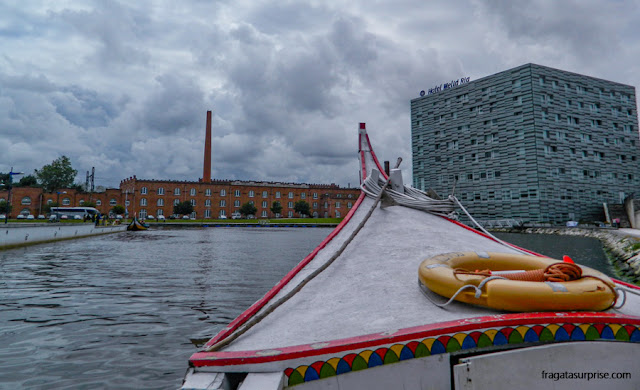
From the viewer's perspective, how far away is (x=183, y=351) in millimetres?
5176

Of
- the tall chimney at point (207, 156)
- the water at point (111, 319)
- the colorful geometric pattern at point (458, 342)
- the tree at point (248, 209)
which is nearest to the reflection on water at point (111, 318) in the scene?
the water at point (111, 319)

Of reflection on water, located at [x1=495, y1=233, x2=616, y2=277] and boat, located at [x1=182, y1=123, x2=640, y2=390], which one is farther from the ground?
boat, located at [x1=182, y1=123, x2=640, y2=390]

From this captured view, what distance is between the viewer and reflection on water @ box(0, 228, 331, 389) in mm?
4465

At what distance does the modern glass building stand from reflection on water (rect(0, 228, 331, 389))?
1770 inches

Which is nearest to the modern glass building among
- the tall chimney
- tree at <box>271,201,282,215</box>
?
tree at <box>271,201,282,215</box>

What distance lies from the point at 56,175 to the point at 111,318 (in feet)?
323

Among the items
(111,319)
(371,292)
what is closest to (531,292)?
(371,292)

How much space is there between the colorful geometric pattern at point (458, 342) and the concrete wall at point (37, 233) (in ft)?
84.2

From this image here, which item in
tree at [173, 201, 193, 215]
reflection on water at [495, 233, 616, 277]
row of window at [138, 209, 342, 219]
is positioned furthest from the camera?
row of window at [138, 209, 342, 219]

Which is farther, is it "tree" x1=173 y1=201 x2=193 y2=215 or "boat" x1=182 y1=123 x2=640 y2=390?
"tree" x1=173 y1=201 x2=193 y2=215

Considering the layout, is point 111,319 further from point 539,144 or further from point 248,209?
point 248,209

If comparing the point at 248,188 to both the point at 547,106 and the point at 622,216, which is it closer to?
the point at 547,106

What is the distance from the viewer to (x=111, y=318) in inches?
272

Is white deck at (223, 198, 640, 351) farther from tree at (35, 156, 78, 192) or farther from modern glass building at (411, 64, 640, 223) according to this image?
tree at (35, 156, 78, 192)
